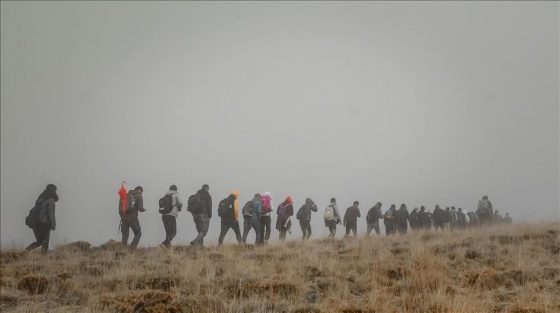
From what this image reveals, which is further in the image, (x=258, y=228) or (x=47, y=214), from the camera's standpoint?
(x=258, y=228)

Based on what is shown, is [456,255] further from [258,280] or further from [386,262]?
[258,280]

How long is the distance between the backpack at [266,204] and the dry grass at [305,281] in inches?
213

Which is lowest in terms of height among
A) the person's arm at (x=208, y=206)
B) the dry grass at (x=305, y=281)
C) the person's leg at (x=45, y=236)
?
the dry grass at (x=305, y=281)

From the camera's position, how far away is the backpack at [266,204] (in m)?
18.7

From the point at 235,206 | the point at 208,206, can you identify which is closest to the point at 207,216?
the point at 208,206

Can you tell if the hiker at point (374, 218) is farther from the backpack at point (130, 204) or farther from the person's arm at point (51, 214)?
the person's arm at point (51, 214)

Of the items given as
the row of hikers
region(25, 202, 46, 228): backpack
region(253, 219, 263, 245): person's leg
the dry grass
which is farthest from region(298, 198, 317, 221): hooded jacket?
region(25, 202, 46, 228): backpack

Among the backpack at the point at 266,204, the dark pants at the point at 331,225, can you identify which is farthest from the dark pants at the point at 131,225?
the dark pants at the point at 331,225

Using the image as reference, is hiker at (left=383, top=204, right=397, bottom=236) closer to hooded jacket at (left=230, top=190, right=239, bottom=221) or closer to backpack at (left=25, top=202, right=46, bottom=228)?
hooded jacket at (left=230, top=190, right=239, bottom=221)

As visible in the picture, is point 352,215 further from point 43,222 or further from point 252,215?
point 43,222

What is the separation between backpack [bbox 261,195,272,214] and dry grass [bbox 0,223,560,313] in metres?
5.40

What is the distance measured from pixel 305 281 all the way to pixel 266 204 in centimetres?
923

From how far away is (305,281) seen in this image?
9.54 m

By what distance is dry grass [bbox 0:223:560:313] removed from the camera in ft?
24.4
